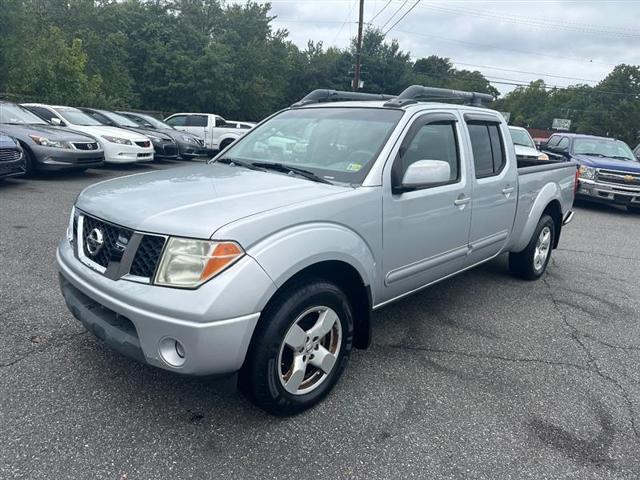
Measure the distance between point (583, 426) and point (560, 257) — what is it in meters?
4.35

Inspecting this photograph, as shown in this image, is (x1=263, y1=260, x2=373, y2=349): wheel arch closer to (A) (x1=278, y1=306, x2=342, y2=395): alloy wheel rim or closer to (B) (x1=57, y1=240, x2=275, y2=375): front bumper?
(A) (x1=278, y1=306, x2=342, y2=395): alloy wheel rim

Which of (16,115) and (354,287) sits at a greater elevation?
(16,115)

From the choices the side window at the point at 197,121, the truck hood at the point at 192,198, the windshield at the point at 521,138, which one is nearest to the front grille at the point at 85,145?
the truck hood at the point at 192,198

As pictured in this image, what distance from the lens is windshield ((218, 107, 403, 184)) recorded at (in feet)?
10.3

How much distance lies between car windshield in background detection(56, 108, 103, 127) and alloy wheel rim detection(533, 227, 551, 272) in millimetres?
10745

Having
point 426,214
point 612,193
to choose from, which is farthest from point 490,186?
point 612,193

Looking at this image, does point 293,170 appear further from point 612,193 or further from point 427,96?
point 612,193

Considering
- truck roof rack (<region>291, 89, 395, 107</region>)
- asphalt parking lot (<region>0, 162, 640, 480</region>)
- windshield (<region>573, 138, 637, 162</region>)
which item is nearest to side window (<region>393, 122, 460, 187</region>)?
truck roof rack (<region>291, 89, 395, 107</region>)

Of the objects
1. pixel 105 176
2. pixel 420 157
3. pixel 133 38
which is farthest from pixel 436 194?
pixel 133 38

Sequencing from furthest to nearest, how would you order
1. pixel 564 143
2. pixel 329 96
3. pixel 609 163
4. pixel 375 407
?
pixel 564 143 < pixel 609 163 < pixel 329 96 < pixel 375 407

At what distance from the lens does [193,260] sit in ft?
7.23

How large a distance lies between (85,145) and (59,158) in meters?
0.67

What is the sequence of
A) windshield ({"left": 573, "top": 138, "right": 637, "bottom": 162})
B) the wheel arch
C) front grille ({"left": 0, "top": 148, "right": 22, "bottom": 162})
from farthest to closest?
1. windshield ({"left": 573, "top": 138, "right": 637, "bottom": 162})
2. front grille ({"left": 0, "top": 148, "right": 22, "bottom": 162})
3. the wheel arch

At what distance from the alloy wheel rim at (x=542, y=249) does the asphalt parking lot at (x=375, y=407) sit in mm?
983
